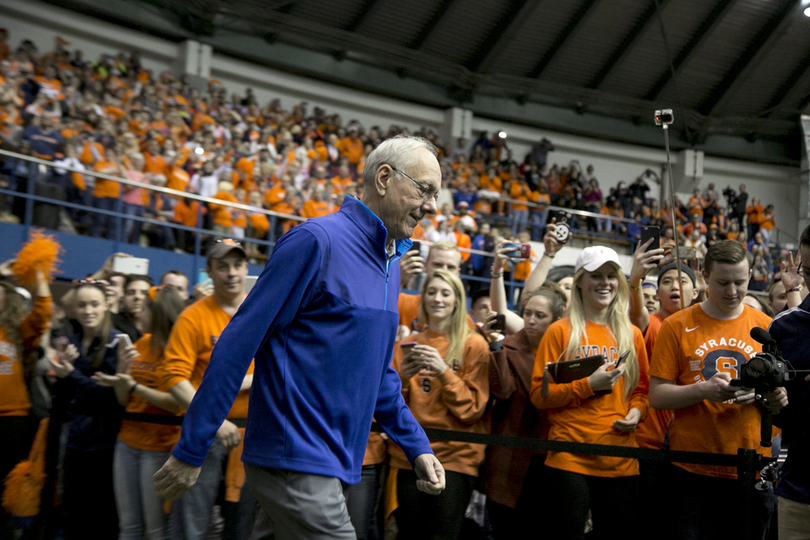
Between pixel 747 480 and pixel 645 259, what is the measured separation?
127 cm

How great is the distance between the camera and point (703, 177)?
21734 mm

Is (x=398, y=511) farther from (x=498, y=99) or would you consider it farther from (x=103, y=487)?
(x=498, y=99)

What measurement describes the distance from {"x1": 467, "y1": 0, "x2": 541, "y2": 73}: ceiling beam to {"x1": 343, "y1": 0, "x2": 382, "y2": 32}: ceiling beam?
299 cm

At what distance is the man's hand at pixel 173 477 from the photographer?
74.8 inches

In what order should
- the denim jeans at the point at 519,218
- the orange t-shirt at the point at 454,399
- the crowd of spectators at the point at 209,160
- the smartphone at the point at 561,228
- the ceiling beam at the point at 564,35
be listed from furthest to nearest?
the ceiling beam at the point at 564,35 < the denim jeans at the point at 519,218 < the crowd of spectators at the point at 209,160 < the smartphone at the point at 561,228 < the orange t-shirt at the point at 454,399

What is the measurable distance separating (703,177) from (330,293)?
21879 mm

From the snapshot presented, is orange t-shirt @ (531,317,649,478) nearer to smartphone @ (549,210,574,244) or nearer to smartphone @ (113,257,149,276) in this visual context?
smartphone @ (549,210,574,244)

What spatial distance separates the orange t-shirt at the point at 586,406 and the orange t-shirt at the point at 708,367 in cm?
24

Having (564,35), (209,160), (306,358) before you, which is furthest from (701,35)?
(306,358)

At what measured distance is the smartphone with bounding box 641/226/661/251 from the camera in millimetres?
4086

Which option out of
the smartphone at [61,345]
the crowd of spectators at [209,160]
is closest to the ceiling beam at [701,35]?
the crowd of spectators at [209,160]

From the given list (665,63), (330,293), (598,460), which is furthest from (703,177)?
(330,293)

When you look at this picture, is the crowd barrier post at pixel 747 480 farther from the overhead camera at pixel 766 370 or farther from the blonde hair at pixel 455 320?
the blonde hair at pixel 455 320

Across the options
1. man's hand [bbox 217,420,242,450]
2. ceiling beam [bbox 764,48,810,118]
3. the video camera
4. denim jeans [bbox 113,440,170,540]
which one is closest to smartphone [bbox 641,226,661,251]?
the video camera
